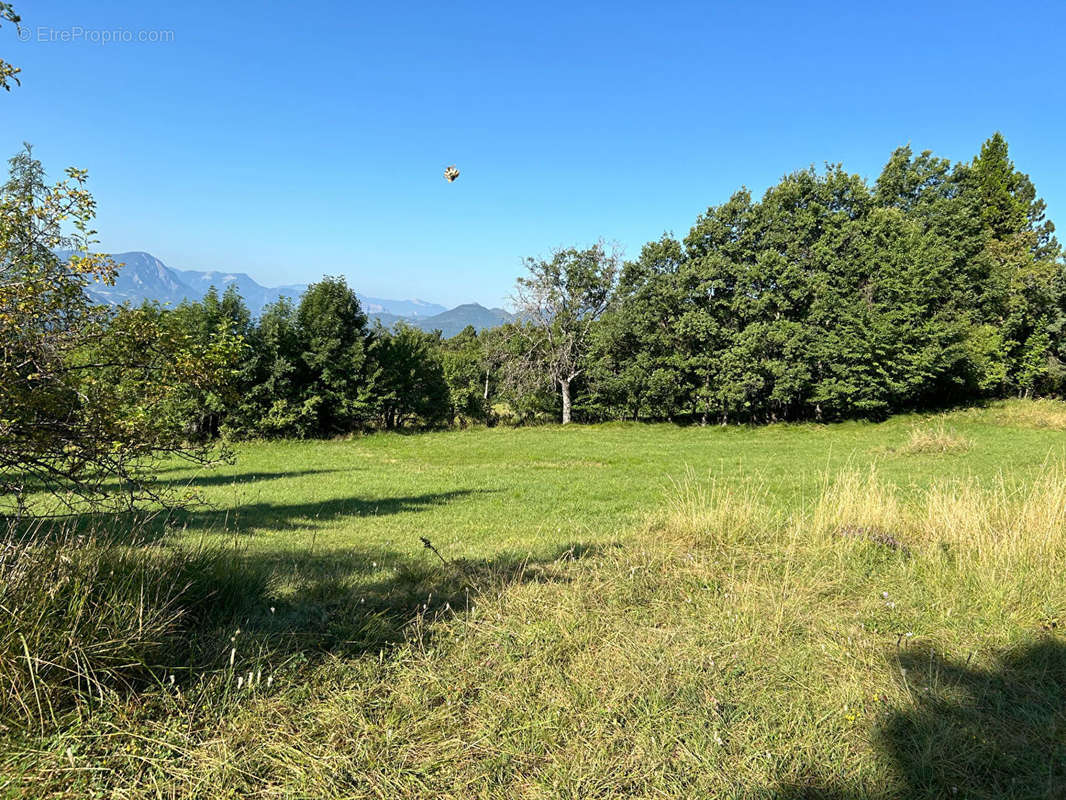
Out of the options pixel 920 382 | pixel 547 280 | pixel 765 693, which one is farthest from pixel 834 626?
pixel 547 280

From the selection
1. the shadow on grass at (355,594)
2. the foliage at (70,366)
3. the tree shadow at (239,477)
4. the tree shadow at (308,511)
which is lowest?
the tree shadow at (239,477)

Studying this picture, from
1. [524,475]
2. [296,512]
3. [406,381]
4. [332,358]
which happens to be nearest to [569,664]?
[296,512]

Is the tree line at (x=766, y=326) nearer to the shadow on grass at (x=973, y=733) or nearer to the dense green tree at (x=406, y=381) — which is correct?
the dense green tree at (x=406, y=381)

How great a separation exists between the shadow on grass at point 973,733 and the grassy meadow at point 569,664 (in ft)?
0.04

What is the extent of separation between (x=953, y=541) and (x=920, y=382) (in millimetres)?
24126

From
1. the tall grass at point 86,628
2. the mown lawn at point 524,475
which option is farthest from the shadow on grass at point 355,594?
the mown lawn at point 524,475

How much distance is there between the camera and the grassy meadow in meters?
2.35

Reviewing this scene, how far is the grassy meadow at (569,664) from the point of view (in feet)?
7.71

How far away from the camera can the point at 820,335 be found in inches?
990

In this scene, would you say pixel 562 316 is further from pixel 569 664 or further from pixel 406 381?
pixel 569 664

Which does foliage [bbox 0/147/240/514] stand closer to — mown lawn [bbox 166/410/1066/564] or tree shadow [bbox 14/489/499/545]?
mown lawn [bbox 166/410/1066/564]

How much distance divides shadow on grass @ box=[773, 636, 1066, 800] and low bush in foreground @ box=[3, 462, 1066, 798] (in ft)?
0.04

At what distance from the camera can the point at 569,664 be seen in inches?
128

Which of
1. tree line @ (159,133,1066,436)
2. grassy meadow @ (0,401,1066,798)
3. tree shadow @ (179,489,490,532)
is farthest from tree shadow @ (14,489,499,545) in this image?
tree line @ (159,133,1066,436)
